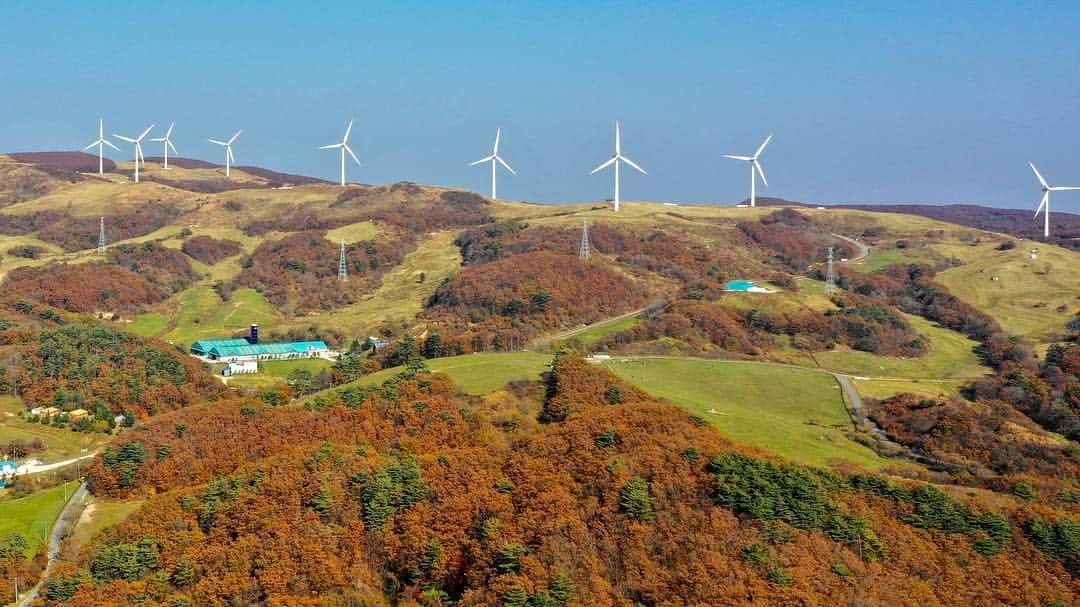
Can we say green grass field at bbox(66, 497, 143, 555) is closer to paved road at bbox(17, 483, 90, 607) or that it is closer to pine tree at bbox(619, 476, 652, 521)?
paved road at bbox(17, 483, 90, 607)

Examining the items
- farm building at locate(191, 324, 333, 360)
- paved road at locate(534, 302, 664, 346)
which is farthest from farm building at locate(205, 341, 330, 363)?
paved road at locate(534, 302, 664, 346)

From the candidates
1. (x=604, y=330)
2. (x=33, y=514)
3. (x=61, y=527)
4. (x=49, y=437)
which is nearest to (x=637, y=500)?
(x=61, y=527)

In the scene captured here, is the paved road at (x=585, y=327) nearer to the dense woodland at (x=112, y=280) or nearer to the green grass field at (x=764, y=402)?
the green grass field at (x=764, y=402)

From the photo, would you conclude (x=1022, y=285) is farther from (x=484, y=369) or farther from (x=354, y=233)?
(x=354, y=233)

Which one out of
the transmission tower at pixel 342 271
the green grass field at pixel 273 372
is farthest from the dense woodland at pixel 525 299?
the transmission tower at pixel 342 271

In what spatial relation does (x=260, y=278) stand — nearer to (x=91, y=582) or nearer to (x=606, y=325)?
(x=606, y=325)
